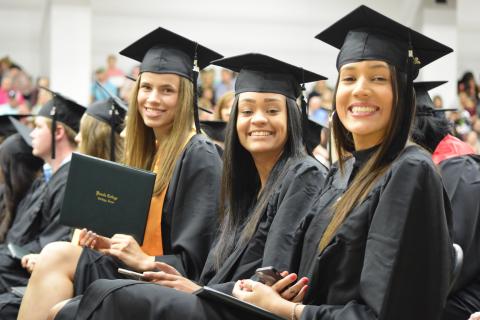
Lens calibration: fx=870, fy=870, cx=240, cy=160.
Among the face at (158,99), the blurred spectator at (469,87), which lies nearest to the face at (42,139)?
the face at (158,99)

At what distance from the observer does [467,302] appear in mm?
3658

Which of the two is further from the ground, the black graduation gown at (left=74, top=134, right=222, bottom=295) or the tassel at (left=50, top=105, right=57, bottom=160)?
the tassel at (left=50, top=105, right=57, bottom=160)

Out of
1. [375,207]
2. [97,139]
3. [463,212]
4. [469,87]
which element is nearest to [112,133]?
[97,139]

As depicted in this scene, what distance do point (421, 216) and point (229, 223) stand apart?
56.7 inches

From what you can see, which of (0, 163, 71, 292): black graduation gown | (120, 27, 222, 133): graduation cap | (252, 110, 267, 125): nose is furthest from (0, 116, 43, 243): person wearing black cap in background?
(252, 110, 267, 125): nose

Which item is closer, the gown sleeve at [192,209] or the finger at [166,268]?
the finger at [166,268]

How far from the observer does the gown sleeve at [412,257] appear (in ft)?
8.82

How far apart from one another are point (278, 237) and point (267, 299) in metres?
0.58

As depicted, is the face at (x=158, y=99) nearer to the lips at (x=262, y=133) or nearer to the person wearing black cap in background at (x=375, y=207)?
the lips at (x=262, y=133)

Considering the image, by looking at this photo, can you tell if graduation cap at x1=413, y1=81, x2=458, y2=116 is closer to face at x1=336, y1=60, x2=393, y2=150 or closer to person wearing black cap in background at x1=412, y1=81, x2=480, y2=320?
person wearing black cap in background at x1=412, y1=81, x2=480, y2=320

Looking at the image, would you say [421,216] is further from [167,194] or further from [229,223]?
[167,194]

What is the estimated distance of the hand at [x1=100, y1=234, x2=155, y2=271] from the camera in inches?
157

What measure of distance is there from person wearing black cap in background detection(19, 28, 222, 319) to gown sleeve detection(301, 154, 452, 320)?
143 cm

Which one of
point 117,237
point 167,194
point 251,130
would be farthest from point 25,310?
point 251,130
